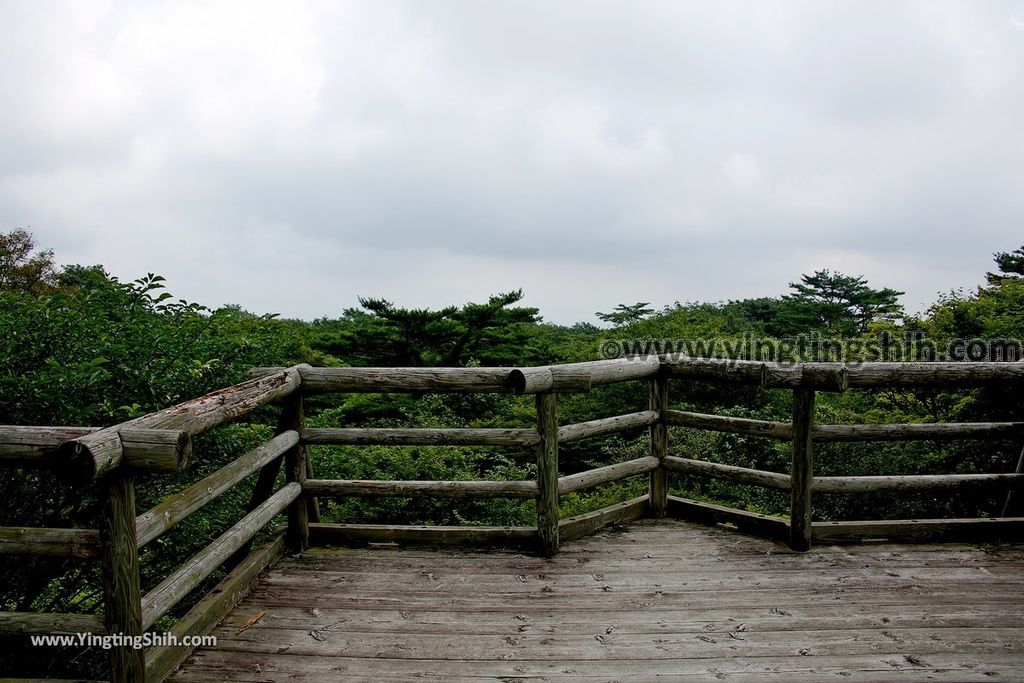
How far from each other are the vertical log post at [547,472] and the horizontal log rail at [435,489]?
0.09 m

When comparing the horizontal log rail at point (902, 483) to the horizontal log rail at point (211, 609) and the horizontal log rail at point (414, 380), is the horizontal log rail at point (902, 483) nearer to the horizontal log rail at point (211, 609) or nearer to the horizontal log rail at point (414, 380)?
the horizontal log rail at point (414, 380)

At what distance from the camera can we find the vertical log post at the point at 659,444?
4805mm

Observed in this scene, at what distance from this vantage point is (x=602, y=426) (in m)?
4.44

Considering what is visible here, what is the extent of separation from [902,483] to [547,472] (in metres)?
2.50

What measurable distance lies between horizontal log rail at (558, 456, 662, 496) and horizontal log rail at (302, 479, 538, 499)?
262 millimetres

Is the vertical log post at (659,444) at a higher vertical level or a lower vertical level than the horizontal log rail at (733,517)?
higher

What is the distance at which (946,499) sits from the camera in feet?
20.1

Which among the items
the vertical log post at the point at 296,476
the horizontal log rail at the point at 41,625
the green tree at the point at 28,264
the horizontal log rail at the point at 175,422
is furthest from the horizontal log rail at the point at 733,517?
the green tree at the point at 28,264

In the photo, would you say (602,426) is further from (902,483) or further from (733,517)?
(902,483)

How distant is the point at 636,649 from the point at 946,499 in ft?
16.4

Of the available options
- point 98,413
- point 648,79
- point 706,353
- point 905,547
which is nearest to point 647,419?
point 905,547

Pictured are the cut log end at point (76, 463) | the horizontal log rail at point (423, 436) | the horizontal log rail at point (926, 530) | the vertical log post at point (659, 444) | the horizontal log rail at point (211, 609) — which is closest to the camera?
the cut log end at point (76, 463)

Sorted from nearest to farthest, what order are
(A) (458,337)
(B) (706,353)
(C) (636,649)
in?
(C) (636,649)
(B) (706,353)
(A) (458,337)

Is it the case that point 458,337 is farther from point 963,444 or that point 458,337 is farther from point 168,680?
point 168,680
